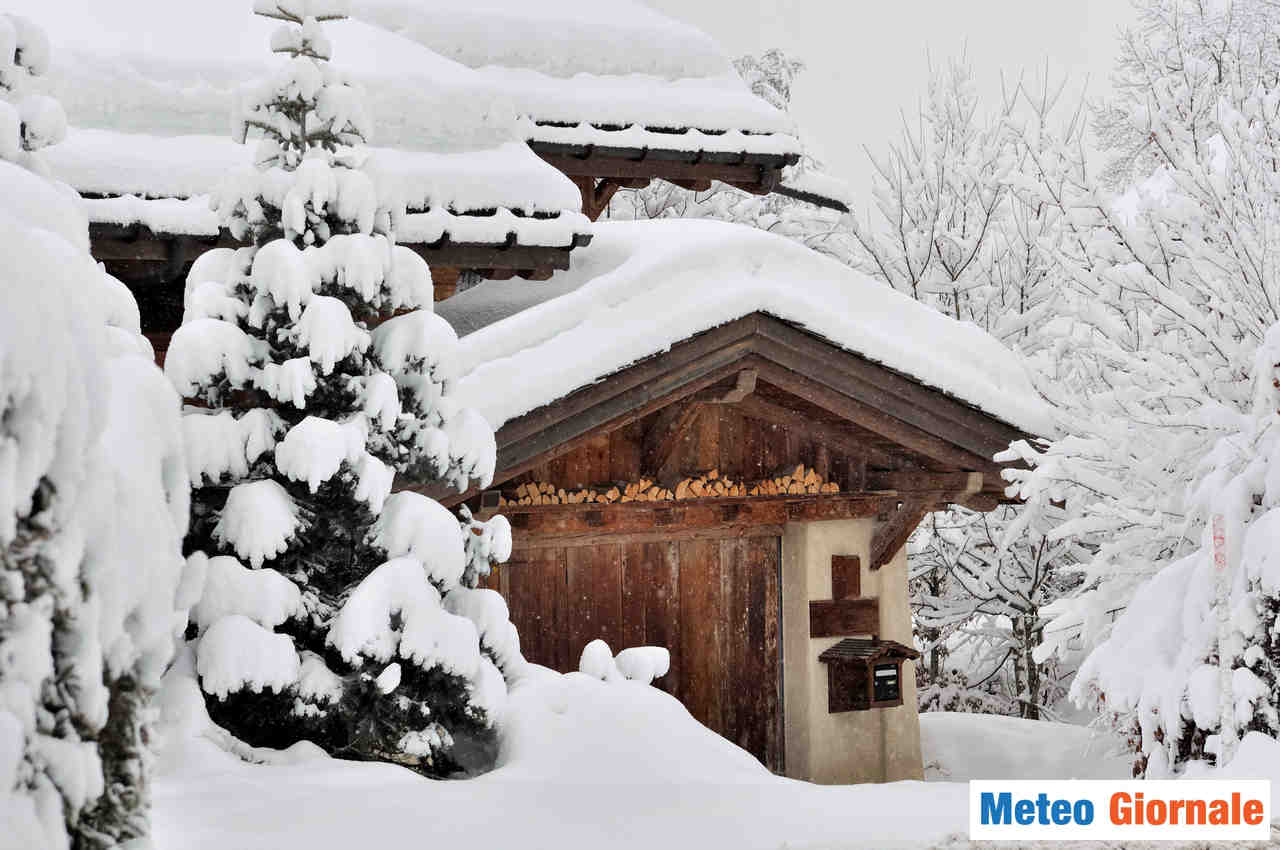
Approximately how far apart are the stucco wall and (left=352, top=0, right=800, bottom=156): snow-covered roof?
10.4ft

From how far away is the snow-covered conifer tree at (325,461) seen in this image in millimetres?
5121

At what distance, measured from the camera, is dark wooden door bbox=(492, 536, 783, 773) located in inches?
347

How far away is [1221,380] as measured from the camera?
6.93 meters

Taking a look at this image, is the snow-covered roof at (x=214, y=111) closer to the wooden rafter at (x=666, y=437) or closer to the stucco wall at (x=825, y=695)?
the wooden rafter at (x=666, y=437)

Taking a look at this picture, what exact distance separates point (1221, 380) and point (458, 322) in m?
4.47

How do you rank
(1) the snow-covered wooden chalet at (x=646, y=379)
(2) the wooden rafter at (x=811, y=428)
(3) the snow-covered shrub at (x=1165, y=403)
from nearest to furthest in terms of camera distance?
(3) the snow-covered shrub at (x=1165, y=403), (1) the snow-covered wooden chalet at (x=646, y=379), (2) the wooden rafter at (x=811, y=428)

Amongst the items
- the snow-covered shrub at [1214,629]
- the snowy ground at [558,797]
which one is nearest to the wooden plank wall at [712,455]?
the snowy ground at [558,797]

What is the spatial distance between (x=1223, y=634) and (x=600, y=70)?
7.33 metres

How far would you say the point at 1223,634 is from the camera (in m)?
5.54

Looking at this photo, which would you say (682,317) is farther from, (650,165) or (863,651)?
(650,165)

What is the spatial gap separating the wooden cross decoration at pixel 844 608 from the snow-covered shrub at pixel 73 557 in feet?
22.7

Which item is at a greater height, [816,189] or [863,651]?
[816,189]

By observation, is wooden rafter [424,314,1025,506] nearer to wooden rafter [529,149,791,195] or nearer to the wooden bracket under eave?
the wooden bracket under eave

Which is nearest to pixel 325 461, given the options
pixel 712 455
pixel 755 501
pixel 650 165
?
pixel 712 455
